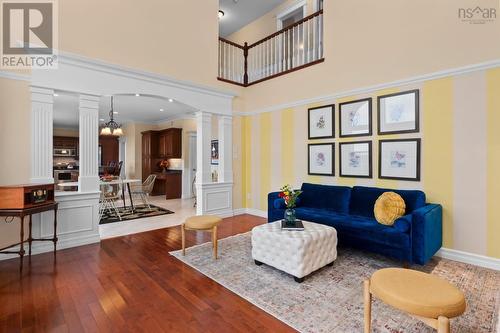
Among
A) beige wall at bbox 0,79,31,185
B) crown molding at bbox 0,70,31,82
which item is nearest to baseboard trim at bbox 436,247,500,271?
beige wall at bbox 0,79,31,185

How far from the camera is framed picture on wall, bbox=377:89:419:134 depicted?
3598 mm

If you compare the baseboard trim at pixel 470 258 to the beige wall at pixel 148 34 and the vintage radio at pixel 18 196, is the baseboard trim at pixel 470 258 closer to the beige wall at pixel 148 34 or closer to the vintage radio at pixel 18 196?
the beige wall at pixel 148 34

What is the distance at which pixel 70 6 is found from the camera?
371 centimetres

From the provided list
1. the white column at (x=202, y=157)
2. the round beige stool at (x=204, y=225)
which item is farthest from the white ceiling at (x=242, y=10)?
the round beige stool at (x=204, y=225)

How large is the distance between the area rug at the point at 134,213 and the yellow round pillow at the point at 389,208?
4.80 metres

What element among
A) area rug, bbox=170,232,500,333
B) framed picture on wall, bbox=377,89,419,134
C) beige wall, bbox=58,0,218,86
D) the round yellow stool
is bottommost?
area rug, bbox=170,232,500,333

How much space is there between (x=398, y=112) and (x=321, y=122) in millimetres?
1289

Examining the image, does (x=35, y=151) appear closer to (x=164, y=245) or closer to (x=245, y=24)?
(x=164, y=245)

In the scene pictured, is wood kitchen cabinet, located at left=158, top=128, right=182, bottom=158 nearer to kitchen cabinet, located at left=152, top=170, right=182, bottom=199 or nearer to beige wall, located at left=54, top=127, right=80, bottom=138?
kitchen cabinet, located at left=152, top=170, right=182, bottom=199

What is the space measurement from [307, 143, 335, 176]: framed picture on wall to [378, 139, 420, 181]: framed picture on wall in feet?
2.73

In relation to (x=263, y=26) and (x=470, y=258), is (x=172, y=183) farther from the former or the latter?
(x=470, y=258)

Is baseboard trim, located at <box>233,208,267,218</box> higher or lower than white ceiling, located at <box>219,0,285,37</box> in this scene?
lower

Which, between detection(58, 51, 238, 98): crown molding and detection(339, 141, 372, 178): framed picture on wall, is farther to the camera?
detection(339, 141, 372, 178): framed picture on wall

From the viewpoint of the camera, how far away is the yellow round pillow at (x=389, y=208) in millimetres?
3182
